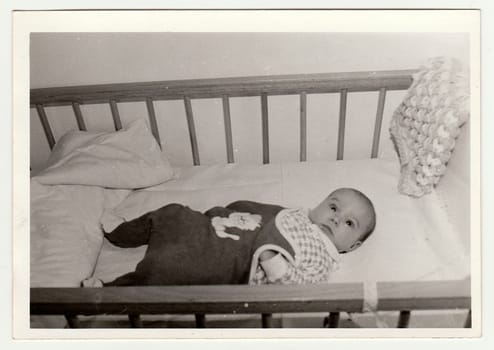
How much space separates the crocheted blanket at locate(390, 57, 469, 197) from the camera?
115 cm

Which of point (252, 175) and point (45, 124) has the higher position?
point (45, 124)

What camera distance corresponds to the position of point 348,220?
1.21 metres

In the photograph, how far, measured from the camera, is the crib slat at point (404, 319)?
0.95m

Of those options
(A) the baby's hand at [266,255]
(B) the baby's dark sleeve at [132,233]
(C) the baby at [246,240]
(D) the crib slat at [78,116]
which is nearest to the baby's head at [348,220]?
(C) the baby at [246,240]

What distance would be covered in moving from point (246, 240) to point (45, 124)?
58cm

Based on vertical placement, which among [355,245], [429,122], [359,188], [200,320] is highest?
[429,122]

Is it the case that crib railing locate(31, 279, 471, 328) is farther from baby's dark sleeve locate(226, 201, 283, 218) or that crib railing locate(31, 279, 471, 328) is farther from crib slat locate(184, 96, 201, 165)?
crib slat locate(184, 96, 201, 165)

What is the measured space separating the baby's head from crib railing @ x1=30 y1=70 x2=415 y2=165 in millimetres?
230

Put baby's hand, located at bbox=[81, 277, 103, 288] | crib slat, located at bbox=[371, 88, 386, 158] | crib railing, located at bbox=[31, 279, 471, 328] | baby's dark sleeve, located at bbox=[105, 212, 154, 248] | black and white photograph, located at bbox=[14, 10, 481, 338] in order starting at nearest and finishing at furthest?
crib railing, located at bbox=[31, 279, 471, 328], black and white photograph, located at bbox=[14, 10, 481, 338], baby's hand, located at bbox=[81, 277, 103, 288], baby's dark sleeve, located at bbox=[105, 212, 154, 248], crib slat, located at bbox=[371, 88, 386, 158]

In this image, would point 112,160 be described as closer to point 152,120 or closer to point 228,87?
point 152,120

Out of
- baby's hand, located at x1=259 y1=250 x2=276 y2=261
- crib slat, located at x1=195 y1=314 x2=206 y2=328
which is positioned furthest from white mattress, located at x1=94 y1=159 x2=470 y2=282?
crib slat, located at x1=195 y1=314 x2=206 y2=328

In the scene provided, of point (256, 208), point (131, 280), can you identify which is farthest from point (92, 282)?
point (256, 208)
